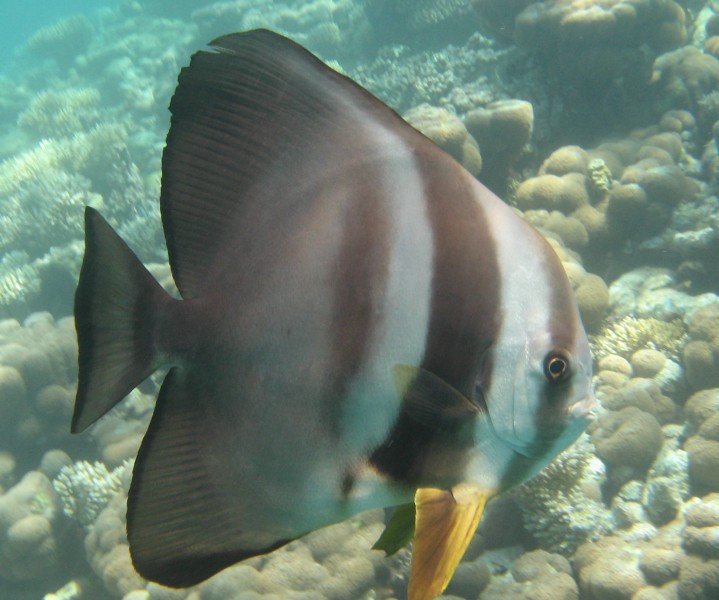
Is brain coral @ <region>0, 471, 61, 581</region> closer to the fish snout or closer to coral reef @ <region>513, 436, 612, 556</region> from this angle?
coral reef @ <region>513, 436, 612, 556</region>

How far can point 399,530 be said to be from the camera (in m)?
0.92

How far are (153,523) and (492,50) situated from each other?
1014cm

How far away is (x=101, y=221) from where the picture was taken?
850 millimetres

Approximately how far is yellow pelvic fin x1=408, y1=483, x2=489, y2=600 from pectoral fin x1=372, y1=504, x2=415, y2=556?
0.35 ft

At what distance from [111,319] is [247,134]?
0.37m

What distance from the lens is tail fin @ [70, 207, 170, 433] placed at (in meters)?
0.83

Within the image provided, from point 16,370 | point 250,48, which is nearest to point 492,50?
point 16,370

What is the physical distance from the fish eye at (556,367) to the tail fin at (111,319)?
59cm

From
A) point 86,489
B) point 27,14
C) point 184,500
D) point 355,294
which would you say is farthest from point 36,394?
point 27,14

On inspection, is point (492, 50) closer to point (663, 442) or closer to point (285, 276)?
point (663, 442)

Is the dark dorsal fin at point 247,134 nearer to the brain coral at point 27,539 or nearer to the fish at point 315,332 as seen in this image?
the fish at point 315,332

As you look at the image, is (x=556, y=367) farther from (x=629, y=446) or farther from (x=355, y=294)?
(x=629, y=446)

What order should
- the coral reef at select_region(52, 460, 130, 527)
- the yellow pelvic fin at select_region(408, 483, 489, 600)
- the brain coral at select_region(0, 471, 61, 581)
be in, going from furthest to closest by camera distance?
the coral reef at select_region(52, 460, 130, 527) < the brain coral at select_region(0, 471, 61, 581) < the yellow pelvic fin at select_region(408, 483, 489, 600)

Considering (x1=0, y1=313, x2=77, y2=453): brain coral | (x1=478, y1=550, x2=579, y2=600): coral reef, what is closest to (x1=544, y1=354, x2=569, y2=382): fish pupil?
(x1=478, y1=550, x2=579, y2=600): coral reef
